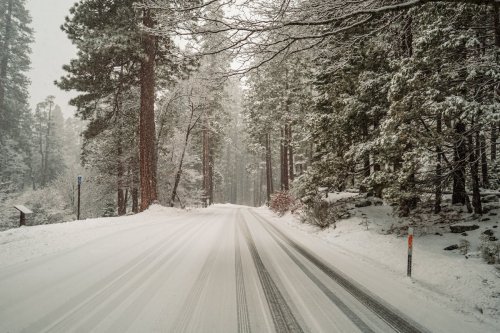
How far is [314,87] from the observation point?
13.4 meters

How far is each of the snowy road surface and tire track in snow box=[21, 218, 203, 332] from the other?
0.04 feet

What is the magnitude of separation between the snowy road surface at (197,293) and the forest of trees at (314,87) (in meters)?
3.57

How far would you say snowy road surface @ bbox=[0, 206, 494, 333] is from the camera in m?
3.24

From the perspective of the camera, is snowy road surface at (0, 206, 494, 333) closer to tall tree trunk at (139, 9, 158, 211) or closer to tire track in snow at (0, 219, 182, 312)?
tire track in snow at (0, 219, 182, 312)

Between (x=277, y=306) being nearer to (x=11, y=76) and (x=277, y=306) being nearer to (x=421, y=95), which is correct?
(x=421, y=95)

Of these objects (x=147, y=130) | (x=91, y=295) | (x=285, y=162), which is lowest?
(x=91, y=295)

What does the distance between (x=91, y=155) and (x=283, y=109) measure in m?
15.4

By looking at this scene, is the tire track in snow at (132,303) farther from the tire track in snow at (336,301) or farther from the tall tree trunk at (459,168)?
the tall tree trunk at (459,168)

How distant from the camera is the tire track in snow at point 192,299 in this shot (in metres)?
3.14

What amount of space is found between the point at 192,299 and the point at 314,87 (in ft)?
38.4

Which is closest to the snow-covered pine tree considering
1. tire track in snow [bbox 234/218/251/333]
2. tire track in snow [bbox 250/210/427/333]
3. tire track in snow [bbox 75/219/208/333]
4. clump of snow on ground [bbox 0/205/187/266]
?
clump of snow on ground [bbox 0/205/187/266]

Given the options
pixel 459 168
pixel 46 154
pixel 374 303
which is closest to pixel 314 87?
pixel 459 168

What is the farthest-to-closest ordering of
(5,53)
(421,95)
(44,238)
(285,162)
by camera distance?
(5,53), (285,162), (44,238), (421,95)

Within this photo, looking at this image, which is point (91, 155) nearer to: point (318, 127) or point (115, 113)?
point (115, 113)
